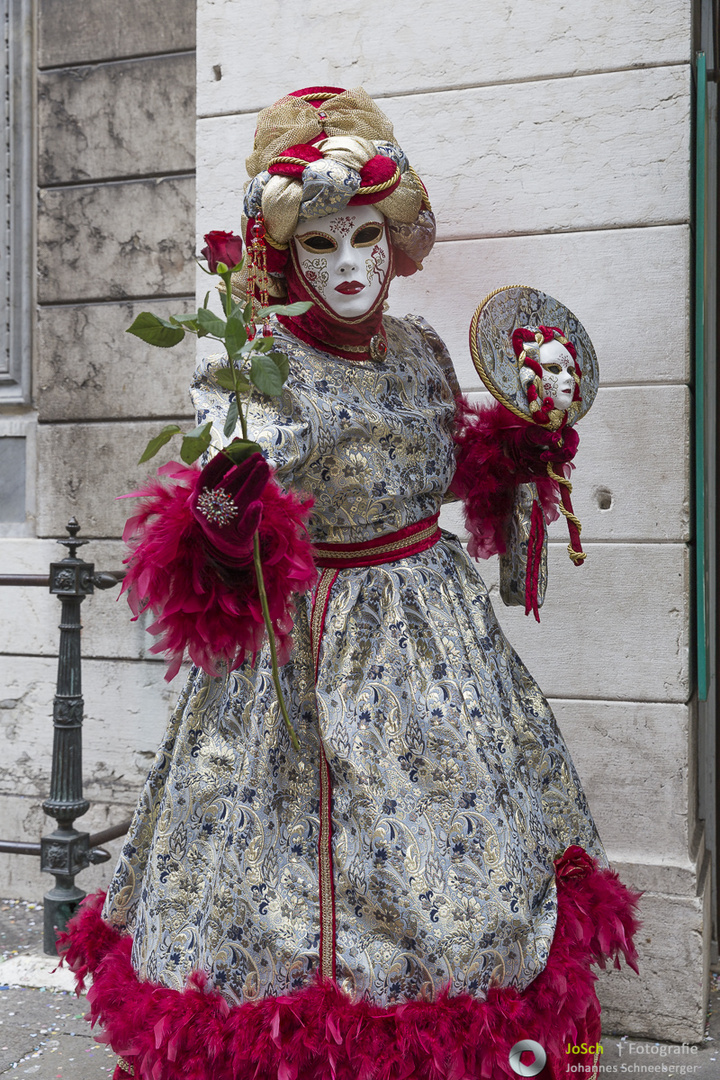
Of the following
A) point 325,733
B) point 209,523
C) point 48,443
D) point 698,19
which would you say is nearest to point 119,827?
point 48,443

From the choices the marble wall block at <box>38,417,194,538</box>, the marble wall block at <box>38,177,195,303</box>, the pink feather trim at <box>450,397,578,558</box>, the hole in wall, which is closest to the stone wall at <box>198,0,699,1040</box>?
the hole in wall

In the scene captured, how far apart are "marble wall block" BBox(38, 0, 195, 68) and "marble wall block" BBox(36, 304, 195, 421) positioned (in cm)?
86

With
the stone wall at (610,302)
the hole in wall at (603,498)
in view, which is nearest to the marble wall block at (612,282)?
the stone wall at (610,302)

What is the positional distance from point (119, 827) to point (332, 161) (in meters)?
2.17

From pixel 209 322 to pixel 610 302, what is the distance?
5.10 ft

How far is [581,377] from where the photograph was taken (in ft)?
7.43

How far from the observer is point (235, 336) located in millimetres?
1510

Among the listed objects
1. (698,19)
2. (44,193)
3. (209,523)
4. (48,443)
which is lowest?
(209,523)

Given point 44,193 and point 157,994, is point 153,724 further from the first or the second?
point 44,193

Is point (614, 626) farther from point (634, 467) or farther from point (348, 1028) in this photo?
point (348, 1028)

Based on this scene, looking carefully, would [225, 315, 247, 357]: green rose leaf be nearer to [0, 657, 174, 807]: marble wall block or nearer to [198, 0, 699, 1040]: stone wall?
[198, 0, 699, 1040]: stone wall

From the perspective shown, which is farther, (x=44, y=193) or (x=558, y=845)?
(x=44, y=193)

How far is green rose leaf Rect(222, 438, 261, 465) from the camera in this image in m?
1.59

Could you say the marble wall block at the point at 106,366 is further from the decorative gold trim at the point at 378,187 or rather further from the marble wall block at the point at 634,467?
the decorative gold trim at the point at 378,187
